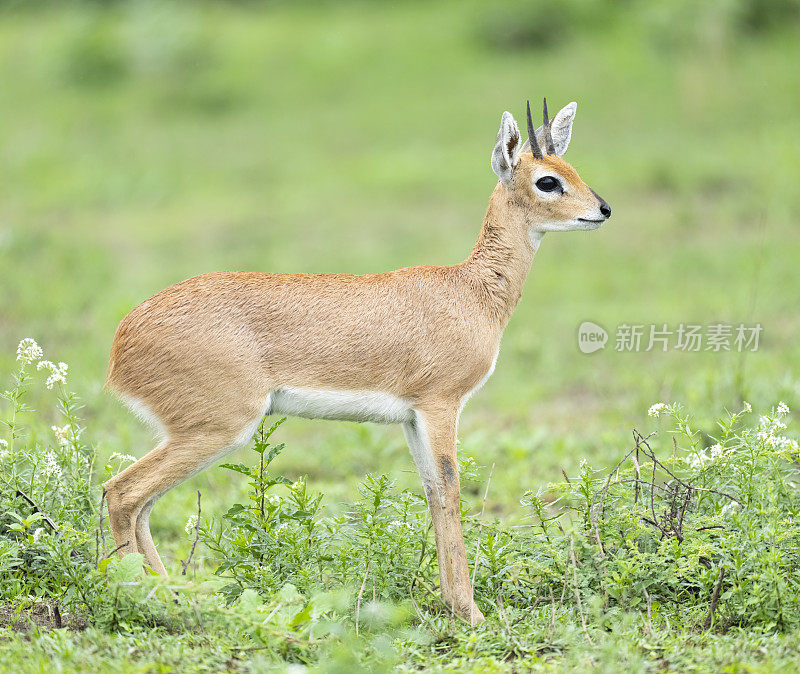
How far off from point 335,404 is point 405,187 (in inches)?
377

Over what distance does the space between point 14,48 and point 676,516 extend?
17.6 m

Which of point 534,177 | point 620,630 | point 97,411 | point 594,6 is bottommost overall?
point 620,630

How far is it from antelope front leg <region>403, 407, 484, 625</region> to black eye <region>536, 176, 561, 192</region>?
3.64 ft

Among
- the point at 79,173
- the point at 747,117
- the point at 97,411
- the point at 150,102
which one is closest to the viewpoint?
the point at 97,411

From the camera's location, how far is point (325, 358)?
4539 millimetres

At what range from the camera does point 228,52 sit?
1850 cm

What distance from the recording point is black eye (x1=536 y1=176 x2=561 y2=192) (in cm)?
489

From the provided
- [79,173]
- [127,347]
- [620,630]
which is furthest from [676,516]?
[79,173]

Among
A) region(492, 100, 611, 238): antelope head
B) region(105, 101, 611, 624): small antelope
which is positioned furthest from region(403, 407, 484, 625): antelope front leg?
region(492, 100, 611, 238): antelope head

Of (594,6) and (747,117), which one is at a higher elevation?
(594,6)

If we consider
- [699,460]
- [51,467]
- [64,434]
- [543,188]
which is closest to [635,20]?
[543,188]

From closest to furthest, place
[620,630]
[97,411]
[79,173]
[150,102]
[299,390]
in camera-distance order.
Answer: [620,630], [299,390], [97,411], [79,173], [150,102]

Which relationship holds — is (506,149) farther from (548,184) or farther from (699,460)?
(699,460)

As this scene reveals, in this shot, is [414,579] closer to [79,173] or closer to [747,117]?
[79,173]
